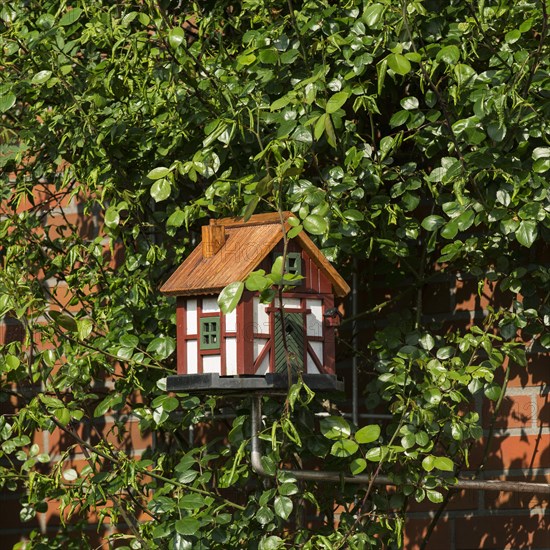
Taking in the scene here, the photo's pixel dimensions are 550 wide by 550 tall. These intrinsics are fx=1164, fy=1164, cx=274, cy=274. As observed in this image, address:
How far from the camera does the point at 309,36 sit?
225cm

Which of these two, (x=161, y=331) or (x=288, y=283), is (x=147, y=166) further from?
(x=288, y=283)

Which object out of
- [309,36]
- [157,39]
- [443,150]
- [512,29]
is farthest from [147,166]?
[512,29]

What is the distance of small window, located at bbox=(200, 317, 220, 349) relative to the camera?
2.01 metres

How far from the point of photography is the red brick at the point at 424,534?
2590mm

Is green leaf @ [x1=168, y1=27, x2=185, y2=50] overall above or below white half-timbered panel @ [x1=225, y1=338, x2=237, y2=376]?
above

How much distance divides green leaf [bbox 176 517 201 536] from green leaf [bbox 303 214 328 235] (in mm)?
596

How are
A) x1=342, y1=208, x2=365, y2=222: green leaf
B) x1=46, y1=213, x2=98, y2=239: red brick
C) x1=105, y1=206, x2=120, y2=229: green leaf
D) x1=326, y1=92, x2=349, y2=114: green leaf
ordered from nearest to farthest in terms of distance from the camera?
x1=326, y1=92, x2=349, y2=114: green leaf
x1=342, y1=208, x2=365, y2=222: green leaf
x1=105, y1=206, x2=120, y2=229: green leaf
x1=46, y1=213, x2=98, y2=239: red brick

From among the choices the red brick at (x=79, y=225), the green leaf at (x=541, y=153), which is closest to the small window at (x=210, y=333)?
the green leaf at (x=541, y=153)

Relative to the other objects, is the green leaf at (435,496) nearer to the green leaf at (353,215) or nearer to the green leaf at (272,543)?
the green leaf at (272,543)

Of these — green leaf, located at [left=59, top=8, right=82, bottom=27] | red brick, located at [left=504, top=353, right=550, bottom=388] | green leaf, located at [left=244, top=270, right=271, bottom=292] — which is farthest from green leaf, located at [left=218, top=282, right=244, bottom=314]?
red brick, located at [left=504, top=353, right=550, bottom=388]

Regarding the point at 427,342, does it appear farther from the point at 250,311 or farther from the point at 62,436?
the point at 62,436

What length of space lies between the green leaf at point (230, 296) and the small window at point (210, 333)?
0.18 meters

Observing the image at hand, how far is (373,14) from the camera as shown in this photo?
2.07 m

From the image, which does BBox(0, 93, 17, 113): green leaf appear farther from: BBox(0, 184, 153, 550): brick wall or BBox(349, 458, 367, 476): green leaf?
BBox(349, 458, 367, 476): green leaf
